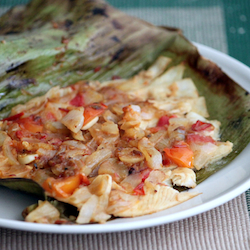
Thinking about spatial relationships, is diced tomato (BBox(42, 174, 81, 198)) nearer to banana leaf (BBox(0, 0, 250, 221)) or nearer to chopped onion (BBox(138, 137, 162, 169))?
chopped onion (BBox(138, 137, 162, 169))

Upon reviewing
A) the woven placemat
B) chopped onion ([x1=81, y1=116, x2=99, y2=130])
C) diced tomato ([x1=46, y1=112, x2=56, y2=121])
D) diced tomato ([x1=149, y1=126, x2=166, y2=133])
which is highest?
chopped onion ([x1=81, y1=116, x2=99, y2=130])

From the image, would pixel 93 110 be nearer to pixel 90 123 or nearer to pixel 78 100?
pixel 90 123

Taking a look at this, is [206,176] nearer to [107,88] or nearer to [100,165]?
[100,165]

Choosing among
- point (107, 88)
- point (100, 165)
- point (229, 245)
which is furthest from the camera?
point (107, 88)

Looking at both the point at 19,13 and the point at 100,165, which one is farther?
the point at 19,13

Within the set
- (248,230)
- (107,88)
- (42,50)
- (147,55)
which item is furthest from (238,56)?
(248,230)

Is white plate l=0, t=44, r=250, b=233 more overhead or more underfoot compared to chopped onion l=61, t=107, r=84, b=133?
more underfoot

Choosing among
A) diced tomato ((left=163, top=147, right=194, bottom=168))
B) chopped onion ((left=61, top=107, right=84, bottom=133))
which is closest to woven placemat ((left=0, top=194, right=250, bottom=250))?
diced tomato ((left=163, top=147, right=194, bottom=168))
